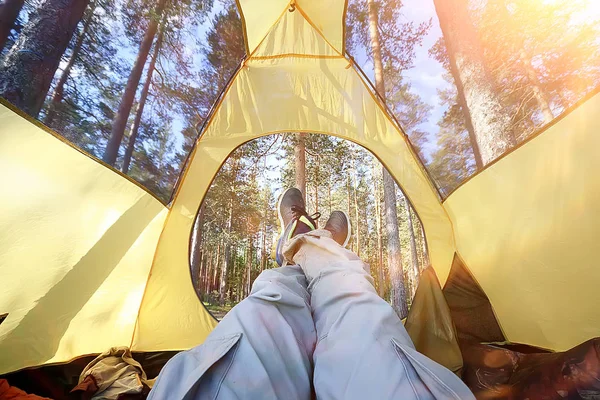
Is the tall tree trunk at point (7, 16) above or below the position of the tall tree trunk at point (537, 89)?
above

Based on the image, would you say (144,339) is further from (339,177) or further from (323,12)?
(339,177)

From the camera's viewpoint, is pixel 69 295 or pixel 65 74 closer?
pixel 69 295

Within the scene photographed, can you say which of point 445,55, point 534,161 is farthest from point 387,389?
point 445,55

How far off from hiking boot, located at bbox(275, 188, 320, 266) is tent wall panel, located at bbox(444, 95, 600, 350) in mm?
943

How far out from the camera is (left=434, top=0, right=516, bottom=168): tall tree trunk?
1.51 meters

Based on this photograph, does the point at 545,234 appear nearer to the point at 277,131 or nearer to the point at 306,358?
the point at 306,358

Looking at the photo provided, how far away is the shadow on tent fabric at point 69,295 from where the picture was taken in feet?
4.14

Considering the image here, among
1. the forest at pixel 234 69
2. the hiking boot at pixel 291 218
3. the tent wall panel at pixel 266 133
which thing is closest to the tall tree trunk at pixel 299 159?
the hiking boot at pixel 291 218

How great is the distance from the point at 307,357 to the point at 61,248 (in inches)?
46.1

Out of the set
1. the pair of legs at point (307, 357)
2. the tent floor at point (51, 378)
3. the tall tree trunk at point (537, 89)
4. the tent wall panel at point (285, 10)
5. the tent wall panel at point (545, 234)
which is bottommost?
the tent floor at point (51, 378)

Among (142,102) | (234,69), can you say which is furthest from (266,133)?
(142,102)

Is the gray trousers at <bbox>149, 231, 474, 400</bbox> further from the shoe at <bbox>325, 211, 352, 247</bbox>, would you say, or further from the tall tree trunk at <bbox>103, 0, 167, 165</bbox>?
the tall tree trunk at <bbox>103, 0, 167, 165</bbox>

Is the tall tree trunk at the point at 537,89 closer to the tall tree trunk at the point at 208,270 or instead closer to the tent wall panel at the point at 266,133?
the tent wall panel at the point at 266,133

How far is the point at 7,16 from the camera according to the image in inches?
58.7
